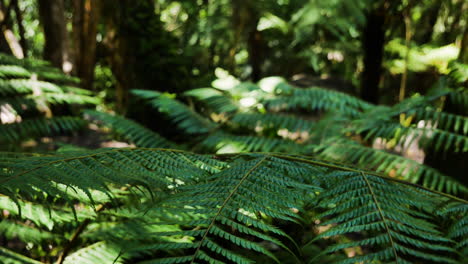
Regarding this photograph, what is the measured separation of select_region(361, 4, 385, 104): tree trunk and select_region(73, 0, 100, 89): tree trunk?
11.4 feet

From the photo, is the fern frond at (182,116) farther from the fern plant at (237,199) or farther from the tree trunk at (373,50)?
the tree trunk at (373,50)

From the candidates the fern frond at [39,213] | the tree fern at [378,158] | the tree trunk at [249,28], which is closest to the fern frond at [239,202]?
the fern frond at [39,213]

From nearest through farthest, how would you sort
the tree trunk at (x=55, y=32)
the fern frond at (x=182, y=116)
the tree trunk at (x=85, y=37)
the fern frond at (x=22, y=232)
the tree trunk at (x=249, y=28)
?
the fern frond at (x=22, y=232) → the fern frond at (x=182, y=116) → the tree trunk at (x=55, y=32) → the tree trunk at (x=85, y=37) → the tree trunk at (x=249, y=28)

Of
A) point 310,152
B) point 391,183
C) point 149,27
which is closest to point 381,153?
point 310,152

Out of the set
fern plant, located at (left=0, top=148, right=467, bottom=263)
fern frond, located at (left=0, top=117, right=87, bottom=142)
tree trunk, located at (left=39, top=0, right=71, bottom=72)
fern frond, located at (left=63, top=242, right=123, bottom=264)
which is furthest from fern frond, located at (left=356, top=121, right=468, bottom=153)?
tree trunk, located at (left=39, top=0, right=71, bottom=72)

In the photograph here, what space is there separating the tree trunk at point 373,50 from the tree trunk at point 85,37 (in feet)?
11.4

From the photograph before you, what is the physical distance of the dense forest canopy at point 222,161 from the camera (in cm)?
58

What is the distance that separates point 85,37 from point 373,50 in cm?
376

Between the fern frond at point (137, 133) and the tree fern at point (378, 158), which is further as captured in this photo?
the fern frond at point (137, 133)

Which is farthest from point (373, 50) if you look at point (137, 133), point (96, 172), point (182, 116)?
point (96, 172)

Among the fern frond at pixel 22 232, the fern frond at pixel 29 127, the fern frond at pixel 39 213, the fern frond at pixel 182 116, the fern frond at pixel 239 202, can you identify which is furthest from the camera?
the fern frond at pixel 182 116

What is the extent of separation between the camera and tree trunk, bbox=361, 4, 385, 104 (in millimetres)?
2957

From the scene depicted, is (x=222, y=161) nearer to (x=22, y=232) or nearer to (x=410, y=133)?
(x=22, y=232)

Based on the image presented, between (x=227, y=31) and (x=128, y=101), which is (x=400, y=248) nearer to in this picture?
(x=128, y=101)
